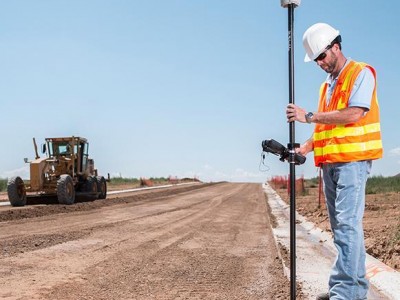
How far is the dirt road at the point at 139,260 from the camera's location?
545 cm

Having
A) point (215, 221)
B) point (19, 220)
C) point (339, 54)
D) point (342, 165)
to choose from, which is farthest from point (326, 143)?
point (19, 220)

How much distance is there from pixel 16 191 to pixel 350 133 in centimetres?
1651

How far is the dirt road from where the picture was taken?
5453mm

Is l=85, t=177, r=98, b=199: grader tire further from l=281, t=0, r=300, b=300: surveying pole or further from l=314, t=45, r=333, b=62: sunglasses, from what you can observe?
l=314, t=45, r=333, b=62: sunglasses

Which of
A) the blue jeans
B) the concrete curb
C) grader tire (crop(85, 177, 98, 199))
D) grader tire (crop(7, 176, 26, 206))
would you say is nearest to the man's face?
the blue jeans

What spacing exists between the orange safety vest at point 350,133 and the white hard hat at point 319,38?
0.26 metres

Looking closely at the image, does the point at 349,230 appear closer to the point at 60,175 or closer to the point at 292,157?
the point at 292,157

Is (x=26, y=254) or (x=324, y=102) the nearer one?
(x=324, y=102)

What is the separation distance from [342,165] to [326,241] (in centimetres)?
581

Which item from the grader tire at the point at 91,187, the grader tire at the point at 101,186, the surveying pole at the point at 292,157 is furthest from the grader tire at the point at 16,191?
the surveying pole at the point at 292,157

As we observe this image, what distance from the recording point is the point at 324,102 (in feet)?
13.4

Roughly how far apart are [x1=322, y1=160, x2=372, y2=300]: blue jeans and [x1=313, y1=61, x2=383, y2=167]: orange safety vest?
8 centimetres

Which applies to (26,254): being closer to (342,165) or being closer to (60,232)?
(60,232)

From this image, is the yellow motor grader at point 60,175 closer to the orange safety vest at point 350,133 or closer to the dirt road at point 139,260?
the dirt road at point 139,260
